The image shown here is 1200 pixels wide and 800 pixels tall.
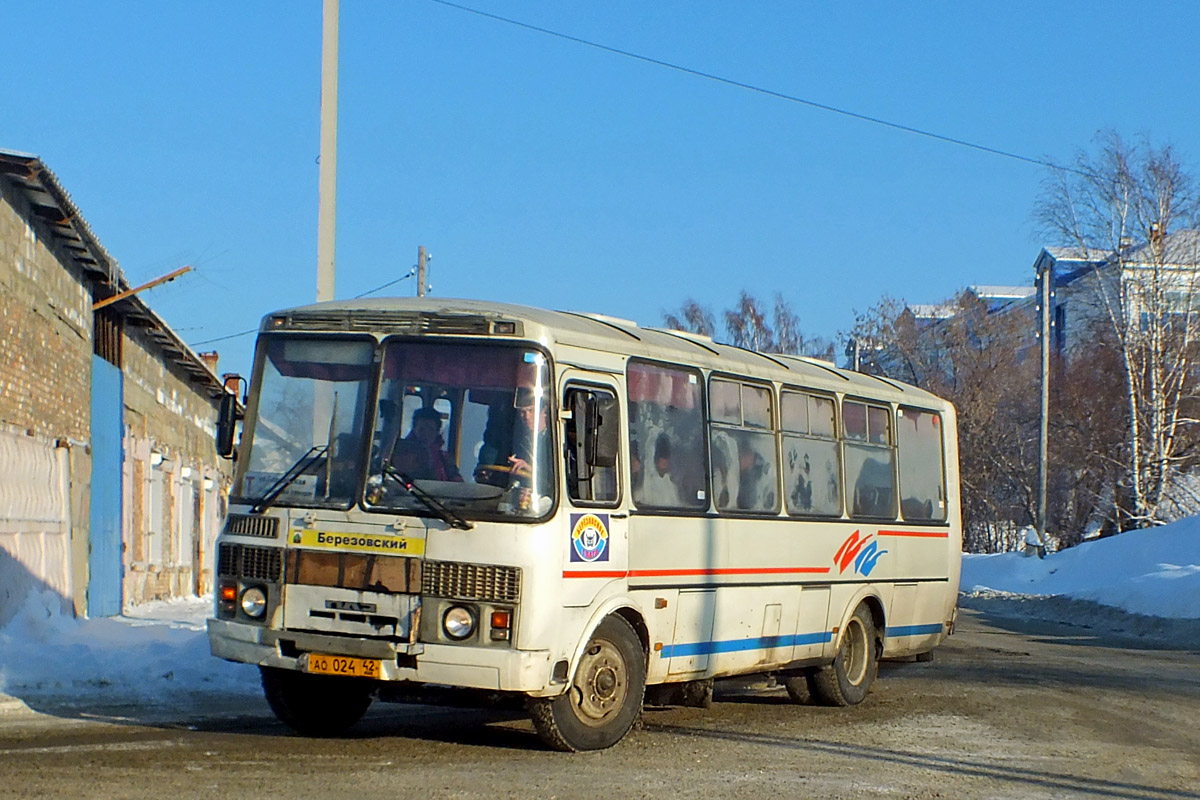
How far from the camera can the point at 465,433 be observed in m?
9.48

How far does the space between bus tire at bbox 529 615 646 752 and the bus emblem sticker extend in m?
0.50

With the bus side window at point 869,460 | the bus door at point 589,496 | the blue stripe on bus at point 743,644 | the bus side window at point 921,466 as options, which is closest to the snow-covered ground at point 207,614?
the blue stripe on bus at point 743,644

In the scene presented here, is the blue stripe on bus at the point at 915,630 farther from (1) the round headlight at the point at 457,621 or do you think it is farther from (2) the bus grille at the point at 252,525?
(2) the bus grille at the point at 252,525

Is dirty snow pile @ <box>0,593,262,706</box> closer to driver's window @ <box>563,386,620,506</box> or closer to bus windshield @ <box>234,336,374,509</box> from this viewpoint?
bus windshield @ <box>234,336,374,509</box>

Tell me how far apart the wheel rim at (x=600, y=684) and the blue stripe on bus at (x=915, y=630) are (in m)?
5.04

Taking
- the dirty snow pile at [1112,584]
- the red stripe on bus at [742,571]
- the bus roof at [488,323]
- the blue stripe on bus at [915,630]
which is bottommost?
the dirty snow pile at [1112,584]

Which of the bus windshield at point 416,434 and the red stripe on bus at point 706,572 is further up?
the bus windshield at point 416,434

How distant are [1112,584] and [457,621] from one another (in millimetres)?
27639

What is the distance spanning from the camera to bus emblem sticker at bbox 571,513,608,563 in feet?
31.6

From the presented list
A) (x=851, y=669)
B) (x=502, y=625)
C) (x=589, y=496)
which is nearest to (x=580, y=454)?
(x=589, y=496)

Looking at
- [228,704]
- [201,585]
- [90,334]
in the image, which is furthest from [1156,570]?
[228,704]

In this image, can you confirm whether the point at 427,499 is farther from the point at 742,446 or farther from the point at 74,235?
the point at 74,235

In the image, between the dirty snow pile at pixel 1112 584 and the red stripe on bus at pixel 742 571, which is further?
the dirty snow pile at pixel 1112 584

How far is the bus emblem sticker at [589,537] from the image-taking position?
31.6 ft
